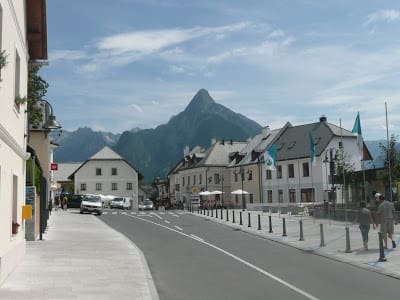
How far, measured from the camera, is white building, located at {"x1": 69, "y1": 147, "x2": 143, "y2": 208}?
3647 inches

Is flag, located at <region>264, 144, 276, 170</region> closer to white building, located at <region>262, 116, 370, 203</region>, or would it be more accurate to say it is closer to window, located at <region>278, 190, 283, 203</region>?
white building, located at <region>262, 116, 370, 203</region>

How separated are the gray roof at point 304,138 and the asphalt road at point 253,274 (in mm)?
46584

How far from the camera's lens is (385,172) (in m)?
36.6

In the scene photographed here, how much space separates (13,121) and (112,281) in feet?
17.6

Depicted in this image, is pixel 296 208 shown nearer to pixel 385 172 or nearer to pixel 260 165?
pixel 385 172

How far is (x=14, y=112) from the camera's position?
47.8 feet

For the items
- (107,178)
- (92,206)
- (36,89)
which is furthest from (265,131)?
(36,89)

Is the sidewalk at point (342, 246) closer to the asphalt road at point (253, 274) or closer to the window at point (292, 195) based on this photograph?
the asphalt road at point (253, 274)

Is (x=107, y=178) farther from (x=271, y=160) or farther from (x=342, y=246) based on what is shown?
(x=342, y=246)

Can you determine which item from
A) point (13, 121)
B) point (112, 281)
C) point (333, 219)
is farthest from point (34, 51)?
point (333, 219)

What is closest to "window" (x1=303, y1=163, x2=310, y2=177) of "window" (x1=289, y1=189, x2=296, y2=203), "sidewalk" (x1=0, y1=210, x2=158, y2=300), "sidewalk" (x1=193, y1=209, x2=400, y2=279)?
"window" (x1=289, y1=189, x2=296, y2=203)

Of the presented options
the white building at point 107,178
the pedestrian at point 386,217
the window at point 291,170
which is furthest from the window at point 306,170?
the pedestrian at point 386,217

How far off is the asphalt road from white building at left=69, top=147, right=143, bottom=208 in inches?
2857

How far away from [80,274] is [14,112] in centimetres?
488
